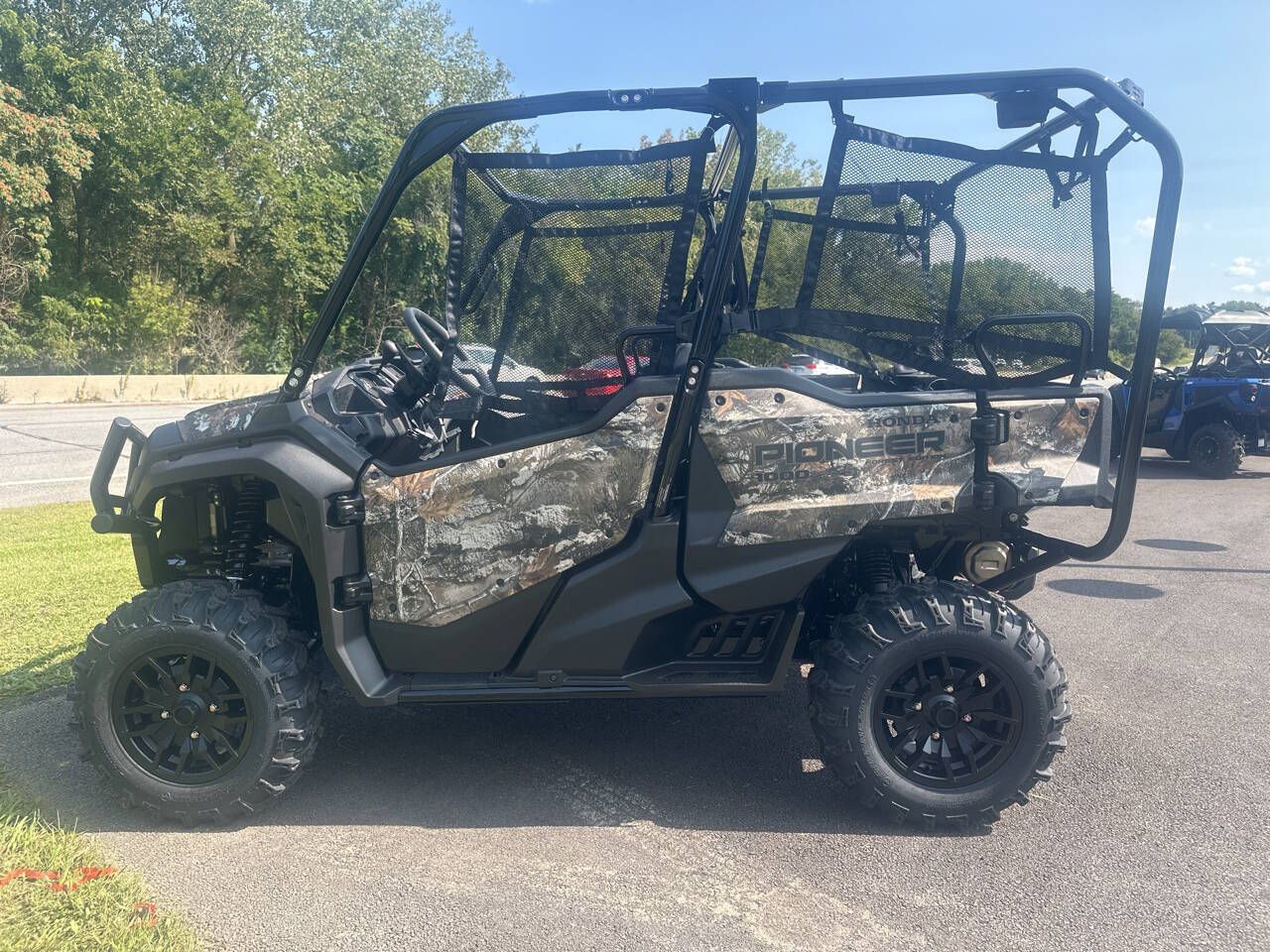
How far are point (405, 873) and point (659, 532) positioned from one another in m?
1.32

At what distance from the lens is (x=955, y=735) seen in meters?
3.46

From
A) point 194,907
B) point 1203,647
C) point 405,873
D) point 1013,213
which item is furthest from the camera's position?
point 1203,647

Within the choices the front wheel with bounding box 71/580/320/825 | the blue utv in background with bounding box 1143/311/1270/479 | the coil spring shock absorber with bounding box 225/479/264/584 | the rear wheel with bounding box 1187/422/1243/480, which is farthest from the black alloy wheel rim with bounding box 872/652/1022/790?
the rear wheel with bounding box 1187/422/1243/480

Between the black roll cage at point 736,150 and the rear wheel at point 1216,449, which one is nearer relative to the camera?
the black roll cage at point 736,150

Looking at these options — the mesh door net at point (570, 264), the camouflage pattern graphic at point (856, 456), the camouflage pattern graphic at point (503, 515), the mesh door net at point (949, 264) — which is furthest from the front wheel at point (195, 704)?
the mesh door net at point (949, 264)

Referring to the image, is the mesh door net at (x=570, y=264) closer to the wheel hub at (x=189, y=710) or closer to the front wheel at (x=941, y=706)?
the front wheel at (x=941, y=706)

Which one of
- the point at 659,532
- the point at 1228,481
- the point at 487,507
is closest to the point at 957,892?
the point at 659,532

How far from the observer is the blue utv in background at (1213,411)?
13109 millimetres

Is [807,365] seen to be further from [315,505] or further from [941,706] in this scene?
[315,505]

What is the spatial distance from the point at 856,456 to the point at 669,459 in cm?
62

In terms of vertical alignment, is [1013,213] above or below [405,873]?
above

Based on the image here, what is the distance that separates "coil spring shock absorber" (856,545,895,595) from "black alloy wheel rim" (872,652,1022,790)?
43 centimetres

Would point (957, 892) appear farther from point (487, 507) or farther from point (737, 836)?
point (487, 507)

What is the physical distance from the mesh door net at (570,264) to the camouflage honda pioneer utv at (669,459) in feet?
0.04
